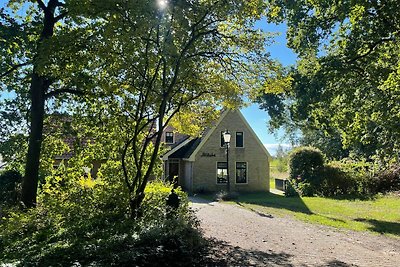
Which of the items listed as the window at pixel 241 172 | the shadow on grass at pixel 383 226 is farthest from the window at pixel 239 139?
the shadow on grass at pixel 383 226

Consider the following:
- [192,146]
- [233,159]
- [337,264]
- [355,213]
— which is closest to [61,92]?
[337,264]

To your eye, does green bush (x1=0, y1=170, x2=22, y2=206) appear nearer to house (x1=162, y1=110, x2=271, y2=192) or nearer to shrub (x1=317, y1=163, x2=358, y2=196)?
house (x1=162, y1=110, x2=271, y2=192)

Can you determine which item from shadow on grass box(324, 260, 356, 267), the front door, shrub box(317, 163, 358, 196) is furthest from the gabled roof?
shadow on grass box(324, 260, 356, 267)

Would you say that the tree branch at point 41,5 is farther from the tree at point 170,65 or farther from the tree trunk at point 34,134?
the tree at point 170,65

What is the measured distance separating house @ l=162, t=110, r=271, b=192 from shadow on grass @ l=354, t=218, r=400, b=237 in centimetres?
1563

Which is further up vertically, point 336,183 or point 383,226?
point 336,183

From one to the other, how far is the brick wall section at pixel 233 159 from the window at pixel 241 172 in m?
0.26

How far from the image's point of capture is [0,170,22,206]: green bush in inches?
589

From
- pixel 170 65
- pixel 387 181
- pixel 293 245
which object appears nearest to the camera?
pixel 170 65

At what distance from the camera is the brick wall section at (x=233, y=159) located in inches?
1111

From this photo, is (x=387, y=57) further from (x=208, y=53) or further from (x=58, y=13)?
(x=58, y=13)

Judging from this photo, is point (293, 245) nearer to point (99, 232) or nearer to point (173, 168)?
point (99, 232)

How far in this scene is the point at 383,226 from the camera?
39.7 feet

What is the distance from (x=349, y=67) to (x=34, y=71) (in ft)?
35.7
